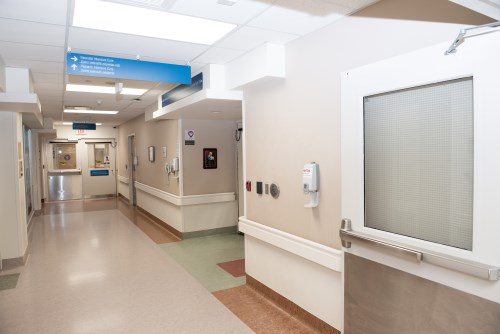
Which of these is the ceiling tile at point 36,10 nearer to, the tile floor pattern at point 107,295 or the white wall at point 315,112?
the white wall at point 315,112

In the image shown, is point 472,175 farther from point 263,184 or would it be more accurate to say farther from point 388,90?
point 263,184

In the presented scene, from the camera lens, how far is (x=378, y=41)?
248 centimetres

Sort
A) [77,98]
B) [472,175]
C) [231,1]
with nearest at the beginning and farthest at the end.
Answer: [472,175], [231,1], [77,98]

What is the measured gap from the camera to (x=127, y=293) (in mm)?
4137

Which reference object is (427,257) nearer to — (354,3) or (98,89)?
(354,3)

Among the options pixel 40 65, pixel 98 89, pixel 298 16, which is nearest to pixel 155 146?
pixel 98 89

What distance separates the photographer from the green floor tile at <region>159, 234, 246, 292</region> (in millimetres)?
4500

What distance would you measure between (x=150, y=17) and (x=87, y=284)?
339 cm

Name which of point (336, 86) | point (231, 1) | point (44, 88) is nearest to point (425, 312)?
point (336, 86)

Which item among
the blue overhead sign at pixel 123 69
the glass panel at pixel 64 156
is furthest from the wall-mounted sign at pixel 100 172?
the blue overhead sign at pixel 123 69

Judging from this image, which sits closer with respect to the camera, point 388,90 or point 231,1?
point 388,90

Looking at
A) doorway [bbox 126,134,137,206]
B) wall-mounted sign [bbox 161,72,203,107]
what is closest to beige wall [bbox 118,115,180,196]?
doorway [bbox 126,134,137,206]

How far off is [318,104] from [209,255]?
345cm

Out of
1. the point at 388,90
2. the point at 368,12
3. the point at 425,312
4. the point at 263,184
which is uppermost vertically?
the point at 368,12
